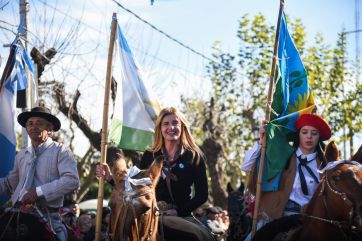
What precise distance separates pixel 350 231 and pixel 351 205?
263mm

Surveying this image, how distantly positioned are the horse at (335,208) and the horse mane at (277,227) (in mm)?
168

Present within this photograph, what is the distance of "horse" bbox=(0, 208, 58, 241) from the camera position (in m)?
8.53

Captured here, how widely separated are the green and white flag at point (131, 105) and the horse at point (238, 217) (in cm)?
215

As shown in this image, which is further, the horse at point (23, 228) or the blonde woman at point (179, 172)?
the blonde woman at point (179, 172)

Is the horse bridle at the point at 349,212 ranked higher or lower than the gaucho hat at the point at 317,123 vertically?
lower

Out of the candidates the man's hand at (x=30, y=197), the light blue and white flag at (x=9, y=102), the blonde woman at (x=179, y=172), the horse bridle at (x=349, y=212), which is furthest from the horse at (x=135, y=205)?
the light blue and white flag at (x=9, y=102)

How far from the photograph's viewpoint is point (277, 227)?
844 cm

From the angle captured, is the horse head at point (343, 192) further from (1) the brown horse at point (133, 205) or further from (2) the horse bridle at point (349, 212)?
(1) the brown horse at point (133, 205)

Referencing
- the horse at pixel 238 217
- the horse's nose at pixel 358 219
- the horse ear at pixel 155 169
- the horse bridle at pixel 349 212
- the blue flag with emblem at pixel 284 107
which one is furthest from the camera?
the horse at pixel 238 217

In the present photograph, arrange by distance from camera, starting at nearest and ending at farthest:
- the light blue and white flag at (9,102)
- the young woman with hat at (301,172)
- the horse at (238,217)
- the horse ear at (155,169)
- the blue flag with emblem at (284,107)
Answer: the horse ear at (155,169) → the young woman with hat at (301,172) → the blue flag with emblem at (284,107) → the light blue and white flag at (9,102) → the horse at (238,217)

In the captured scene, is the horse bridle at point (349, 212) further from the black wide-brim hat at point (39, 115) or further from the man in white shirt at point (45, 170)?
the black wide-brim hat at point (39, 115)

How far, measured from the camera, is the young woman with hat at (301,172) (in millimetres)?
9031

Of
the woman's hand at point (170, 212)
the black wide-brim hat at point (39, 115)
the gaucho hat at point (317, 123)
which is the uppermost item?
the black wide-brim hat at point (39, 115)

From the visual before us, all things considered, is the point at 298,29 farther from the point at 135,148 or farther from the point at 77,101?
the point at 135,148
